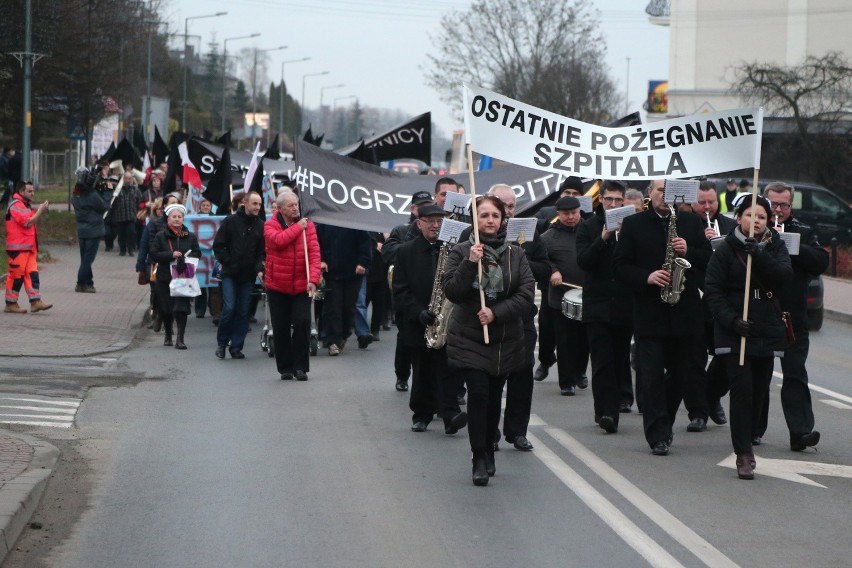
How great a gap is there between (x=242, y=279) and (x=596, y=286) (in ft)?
17.9

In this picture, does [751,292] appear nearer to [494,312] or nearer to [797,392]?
[797,392]

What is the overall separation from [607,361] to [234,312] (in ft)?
19.0

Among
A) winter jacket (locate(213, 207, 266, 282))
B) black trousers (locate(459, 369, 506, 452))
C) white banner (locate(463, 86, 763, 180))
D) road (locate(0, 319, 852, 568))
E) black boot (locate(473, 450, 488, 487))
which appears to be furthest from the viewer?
winter jacket (locate(213, 207, 266, 282))

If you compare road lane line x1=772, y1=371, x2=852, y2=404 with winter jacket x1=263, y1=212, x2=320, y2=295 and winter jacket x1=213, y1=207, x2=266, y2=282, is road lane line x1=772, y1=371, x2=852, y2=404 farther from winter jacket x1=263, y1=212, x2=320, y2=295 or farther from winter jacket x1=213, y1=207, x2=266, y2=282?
winter jacket x1=213, y1=207, x2=266, y2=282

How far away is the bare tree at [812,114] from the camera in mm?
39500

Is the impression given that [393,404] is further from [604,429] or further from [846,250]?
[846,250]

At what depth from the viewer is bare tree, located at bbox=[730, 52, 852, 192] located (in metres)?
39.5

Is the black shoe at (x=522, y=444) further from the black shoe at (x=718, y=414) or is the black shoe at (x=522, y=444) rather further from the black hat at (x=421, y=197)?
the black hat at (x=421, y=197)

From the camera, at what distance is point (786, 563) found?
6.62 metres

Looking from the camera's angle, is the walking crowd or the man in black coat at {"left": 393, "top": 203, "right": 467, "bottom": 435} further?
the man in black coat at {"left": 393, "top": 203, "right": 467, "bottom": 435}

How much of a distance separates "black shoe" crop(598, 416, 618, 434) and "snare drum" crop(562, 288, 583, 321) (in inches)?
58.2

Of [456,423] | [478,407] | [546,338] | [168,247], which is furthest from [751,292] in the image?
[168,247]

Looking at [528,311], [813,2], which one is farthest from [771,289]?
[813,2]

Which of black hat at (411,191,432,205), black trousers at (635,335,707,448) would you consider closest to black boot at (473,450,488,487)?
black trousers at (635,335,707,448)
